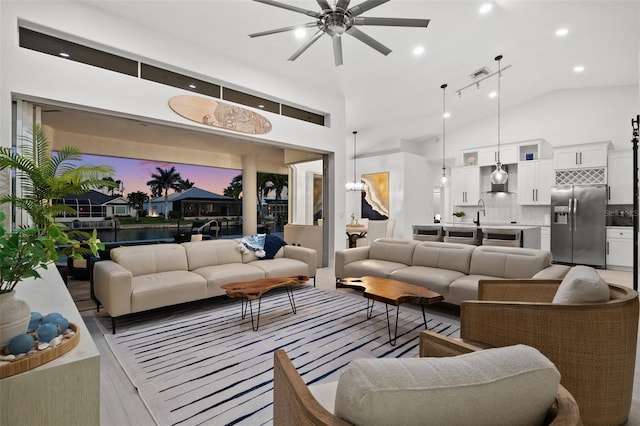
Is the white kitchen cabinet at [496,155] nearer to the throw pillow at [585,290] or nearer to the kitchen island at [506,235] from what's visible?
the kitchen island at [506,235]

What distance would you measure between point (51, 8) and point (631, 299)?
5.53 metres

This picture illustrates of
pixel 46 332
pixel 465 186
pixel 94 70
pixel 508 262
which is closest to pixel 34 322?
pixel 46 332

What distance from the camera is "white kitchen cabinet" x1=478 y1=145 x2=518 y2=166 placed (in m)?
7.33

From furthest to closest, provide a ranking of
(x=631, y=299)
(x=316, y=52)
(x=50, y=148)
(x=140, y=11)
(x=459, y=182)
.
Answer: (x=459, y=182), (x=316, y=52), (x=50, y=148), (x=140, y=11), (x=631, y=299)

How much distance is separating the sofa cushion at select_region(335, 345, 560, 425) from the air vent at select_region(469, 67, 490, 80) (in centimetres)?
626

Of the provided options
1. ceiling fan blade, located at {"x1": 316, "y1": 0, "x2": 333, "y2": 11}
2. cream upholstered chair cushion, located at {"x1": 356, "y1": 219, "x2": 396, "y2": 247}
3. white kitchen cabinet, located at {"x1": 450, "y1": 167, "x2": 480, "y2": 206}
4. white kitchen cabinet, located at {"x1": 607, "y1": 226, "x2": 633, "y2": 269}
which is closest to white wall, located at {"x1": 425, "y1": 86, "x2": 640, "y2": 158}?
white kitchen cabinet, located at {"x1": 450, "y1": 167, "x2": 480, "y2": 206}

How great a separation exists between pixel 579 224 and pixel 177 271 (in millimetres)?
7357

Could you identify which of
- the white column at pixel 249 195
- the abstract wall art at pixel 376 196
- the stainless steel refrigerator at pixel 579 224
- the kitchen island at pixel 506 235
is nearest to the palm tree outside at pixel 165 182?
the white column at pixel 249 195

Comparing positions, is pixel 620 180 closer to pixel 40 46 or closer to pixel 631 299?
pixel 631 299

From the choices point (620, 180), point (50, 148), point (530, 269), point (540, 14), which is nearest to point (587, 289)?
point (530, 269)

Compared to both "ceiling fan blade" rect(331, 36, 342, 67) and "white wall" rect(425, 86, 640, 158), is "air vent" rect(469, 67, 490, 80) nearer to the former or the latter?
"white wall" rect(425, 86, 640, 158)

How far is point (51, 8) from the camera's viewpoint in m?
3.35

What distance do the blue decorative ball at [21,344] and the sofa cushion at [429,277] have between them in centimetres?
330

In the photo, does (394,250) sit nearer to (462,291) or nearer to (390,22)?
(462,291)
